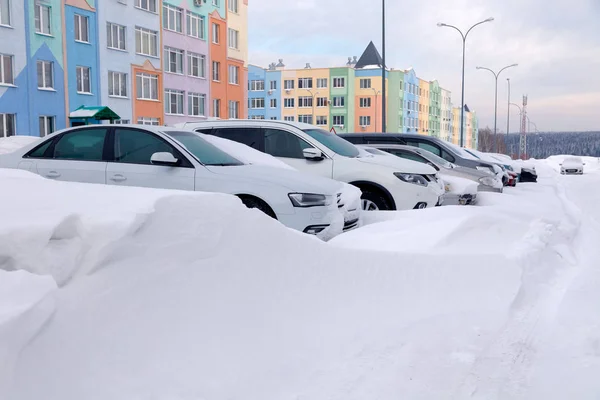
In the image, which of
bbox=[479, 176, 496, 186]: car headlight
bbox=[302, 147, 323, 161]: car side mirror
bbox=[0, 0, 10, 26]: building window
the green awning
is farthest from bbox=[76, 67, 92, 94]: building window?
bbox=[302, 147, 323, 161]: car side mirror

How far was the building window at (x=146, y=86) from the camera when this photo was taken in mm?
40281

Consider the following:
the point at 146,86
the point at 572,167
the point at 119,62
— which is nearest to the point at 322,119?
the point at 572,167

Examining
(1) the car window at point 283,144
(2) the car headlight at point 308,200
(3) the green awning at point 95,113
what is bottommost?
(2) the car headlight at point 308,200

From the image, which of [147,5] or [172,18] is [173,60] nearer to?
[172,18]

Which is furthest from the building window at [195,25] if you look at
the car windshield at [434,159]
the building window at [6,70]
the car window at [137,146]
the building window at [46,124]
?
the car window at [137,146]

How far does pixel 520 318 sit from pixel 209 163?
412cm

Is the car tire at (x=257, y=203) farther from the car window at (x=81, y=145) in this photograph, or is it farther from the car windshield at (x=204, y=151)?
the car window at (x=81, y=145)

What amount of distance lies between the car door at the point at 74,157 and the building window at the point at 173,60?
1438 inches

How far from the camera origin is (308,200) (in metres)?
7.27

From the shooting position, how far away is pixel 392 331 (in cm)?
412

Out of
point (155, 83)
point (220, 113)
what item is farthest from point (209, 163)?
point (220, 113)

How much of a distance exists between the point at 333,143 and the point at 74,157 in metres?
4.13

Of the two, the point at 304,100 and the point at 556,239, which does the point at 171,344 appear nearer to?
the point at 556,239

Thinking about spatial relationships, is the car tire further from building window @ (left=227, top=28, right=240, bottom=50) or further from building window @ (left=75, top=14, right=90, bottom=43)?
building window @ (left=227, top=28, right=240, bottom=50)
